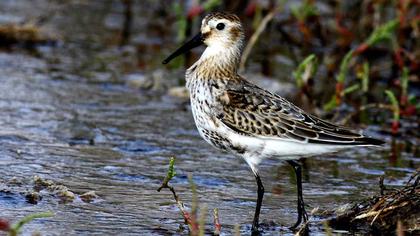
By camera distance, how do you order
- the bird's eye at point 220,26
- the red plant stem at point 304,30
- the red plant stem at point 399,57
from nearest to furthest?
the bird's eye at point 220,26 → the red plant stem at point 399,57 → the red plant stem at point 304,30

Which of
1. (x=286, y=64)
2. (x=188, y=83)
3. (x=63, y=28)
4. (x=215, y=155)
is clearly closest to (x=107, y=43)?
(x=63, y=28)

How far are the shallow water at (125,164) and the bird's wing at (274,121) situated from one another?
563 millimetres

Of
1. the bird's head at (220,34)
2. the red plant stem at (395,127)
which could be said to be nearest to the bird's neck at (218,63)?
the bird's head at (220,34)

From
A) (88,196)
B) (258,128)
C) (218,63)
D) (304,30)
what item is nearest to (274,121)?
(258,128)

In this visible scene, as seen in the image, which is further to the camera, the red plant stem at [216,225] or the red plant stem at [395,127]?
the red plant stem at [395,127]

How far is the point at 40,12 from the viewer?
1227 cm

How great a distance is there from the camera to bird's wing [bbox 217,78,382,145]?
240 inches

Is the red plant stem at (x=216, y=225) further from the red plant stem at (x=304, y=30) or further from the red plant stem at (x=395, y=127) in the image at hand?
the red plant stem at (x=304, y=30)

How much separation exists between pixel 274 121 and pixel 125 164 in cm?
165

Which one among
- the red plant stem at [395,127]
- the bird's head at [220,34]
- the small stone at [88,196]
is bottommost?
the small stone at [88,196]

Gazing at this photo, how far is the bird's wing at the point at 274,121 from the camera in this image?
6.09 m

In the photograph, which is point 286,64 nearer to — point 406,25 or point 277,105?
point 406,25

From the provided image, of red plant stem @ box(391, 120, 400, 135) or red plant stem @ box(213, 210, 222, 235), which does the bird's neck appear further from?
red plant stem @ box(391, 120, 400, 135)

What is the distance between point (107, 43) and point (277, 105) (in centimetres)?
560
